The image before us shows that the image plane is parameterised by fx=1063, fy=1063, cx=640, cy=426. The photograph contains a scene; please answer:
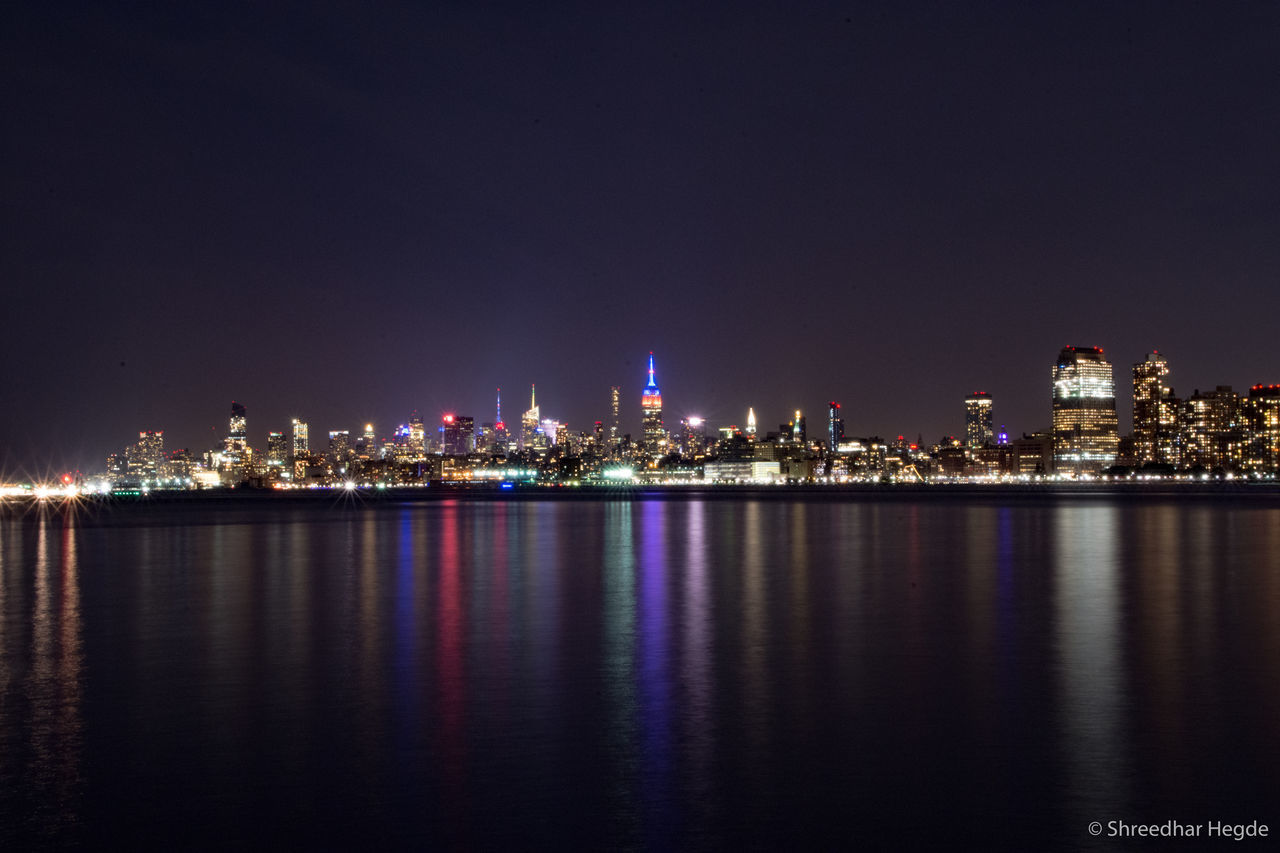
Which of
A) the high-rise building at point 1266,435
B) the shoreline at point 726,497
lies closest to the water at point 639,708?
the shoreline at point 726,497

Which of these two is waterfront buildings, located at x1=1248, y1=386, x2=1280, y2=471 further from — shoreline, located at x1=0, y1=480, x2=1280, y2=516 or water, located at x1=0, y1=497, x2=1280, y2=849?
water, located at x1=0, y1=497, x2=1280, y2=849

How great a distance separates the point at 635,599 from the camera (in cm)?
2427

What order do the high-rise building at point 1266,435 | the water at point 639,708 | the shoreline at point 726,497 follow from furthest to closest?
the high-rise building at point 1266,435, the shoreline at point 726,497, the water at point 639,708

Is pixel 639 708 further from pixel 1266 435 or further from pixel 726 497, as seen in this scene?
pixel 1266 435

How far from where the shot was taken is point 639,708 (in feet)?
43.0

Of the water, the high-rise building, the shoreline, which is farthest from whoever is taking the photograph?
the high-rise building

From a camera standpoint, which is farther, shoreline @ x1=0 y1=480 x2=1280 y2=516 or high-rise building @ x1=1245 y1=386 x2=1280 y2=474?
high-rise building @ x1=1245 y1=386 x2=1280 y2=474

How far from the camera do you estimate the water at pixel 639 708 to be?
9.07m

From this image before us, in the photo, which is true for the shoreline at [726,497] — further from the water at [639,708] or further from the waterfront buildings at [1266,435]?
the water at [639,708]

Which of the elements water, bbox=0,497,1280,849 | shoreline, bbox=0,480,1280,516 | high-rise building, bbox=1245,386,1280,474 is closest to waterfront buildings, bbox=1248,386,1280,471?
high-rise building, bbox=1245,386,1280,474

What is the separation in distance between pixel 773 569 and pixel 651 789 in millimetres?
22020

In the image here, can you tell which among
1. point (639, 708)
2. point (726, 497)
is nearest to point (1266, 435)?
point (726, 497)

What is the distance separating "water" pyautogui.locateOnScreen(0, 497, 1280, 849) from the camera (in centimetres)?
907

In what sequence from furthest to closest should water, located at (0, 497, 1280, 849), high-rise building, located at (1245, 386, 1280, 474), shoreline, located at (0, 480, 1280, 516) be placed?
high-rise building, located at (1245, 386, 1280, 474) → shoreline, located at (0, 480, 1280, 516) → water, located at (0, 497, 1280, 849)
